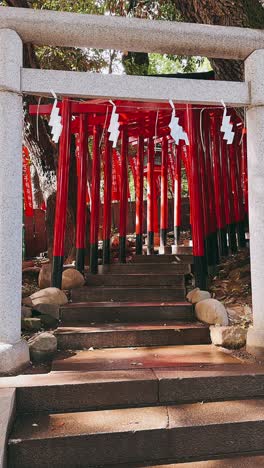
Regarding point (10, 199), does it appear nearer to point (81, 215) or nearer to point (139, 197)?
point (81, 215)

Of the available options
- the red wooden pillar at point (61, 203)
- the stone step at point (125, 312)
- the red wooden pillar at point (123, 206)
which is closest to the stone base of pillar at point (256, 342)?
the stone step at point (125, 312)

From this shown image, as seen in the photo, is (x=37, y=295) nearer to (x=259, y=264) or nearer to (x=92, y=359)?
(x=92, y=359)

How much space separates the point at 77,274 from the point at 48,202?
265 centimetres

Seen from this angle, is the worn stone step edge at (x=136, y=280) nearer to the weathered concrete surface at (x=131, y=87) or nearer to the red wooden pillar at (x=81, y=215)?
the red wooden pillar at (x=81, y=215)

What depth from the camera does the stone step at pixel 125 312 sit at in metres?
5.77

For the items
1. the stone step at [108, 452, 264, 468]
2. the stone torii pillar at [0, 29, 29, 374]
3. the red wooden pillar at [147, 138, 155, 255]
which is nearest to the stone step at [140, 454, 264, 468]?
the stone step at [108, 452, 264, 468]

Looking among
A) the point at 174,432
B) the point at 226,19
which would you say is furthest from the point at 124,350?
the point at 226,19

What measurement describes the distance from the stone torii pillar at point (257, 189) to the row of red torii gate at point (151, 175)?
117 cm

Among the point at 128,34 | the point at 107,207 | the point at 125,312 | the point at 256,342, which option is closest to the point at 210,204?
the point at 107,207

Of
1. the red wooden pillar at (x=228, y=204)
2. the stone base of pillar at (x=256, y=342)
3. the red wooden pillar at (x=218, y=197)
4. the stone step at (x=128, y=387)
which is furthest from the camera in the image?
the red wooden pillar at (x=228, y=204)

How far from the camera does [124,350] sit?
496 centimetres

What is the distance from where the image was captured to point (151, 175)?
34.2ft

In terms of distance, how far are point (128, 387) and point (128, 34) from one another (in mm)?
3519

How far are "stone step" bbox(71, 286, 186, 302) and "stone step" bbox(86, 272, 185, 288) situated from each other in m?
0.47
